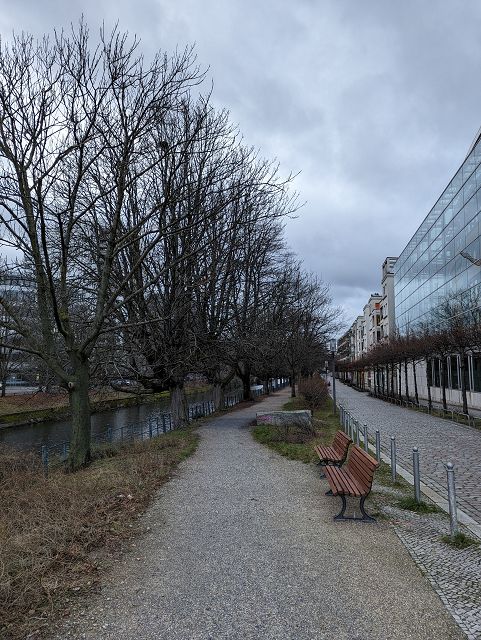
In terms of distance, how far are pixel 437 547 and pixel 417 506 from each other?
1.58 m

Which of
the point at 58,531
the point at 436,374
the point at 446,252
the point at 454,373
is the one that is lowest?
the point at 58,531

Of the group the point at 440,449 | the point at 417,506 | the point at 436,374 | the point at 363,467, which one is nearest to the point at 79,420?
the point at 363,467

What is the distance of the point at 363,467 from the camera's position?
664 centimetres

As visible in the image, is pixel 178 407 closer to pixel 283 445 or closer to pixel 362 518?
pixel 283 445

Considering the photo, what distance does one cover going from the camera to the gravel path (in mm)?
3631

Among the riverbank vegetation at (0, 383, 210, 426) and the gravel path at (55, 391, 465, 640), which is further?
the riverbank vegetation at (0, 383, 210, 426)

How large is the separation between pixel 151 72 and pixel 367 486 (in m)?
8.62

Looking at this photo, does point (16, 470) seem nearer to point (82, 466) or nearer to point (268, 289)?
point (82, 466)

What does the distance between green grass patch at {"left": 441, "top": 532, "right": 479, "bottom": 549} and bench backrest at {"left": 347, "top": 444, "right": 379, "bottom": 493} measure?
101 cm

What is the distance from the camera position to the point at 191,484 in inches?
340

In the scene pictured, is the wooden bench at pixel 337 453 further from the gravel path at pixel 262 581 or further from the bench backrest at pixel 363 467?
the gravel path at pixel 262 581

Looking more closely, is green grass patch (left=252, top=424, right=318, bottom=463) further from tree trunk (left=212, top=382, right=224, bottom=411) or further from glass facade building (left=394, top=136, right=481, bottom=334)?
glass facade building (left=394, top=136, right=481, bottom=334)

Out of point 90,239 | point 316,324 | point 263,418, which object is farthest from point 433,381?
point 90,239

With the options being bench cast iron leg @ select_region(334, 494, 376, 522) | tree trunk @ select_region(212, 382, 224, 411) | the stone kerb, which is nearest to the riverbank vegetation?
tree trunk @ select_region(212, 382, 224, 411)
